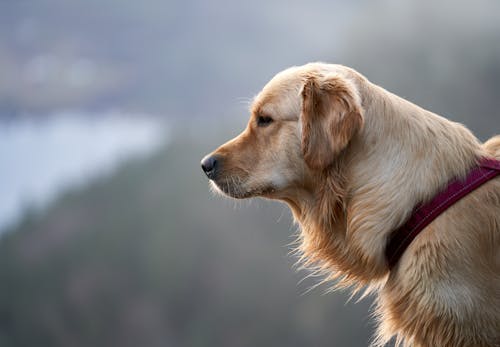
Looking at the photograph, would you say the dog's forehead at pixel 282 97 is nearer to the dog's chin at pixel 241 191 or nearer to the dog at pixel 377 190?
the dog at pixel 377 190

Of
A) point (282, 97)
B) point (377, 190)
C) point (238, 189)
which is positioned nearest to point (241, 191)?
point (238, 189)

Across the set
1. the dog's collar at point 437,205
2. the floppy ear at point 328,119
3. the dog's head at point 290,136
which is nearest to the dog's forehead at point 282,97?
the dog's head at point 290,136

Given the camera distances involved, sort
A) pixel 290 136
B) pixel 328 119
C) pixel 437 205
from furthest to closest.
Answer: pixel 290 136 < pixel 328 119 < pixel 437 205

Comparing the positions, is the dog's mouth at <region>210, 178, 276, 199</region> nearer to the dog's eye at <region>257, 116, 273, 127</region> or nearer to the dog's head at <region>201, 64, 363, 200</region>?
the dog's head at <region>201, 64, 363, 200</region>

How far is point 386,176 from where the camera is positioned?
2.75 metres

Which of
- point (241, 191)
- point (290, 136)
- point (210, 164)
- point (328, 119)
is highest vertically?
point (328, 119)

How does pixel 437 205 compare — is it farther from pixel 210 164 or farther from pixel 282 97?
pixel 210 164

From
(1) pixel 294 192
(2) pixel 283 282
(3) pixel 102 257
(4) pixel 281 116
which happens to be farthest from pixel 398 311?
(3) pixel 102 257

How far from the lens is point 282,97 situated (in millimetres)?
2971

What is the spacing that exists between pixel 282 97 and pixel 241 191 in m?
0.52

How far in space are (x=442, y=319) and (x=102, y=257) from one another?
1187 inches


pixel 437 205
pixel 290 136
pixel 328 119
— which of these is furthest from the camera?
pixel 290 136

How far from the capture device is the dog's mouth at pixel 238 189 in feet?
9.82

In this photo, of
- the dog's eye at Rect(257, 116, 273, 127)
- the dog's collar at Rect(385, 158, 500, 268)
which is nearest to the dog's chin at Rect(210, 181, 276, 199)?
the dog's eye at Rect(257, 116, 273, 127)
